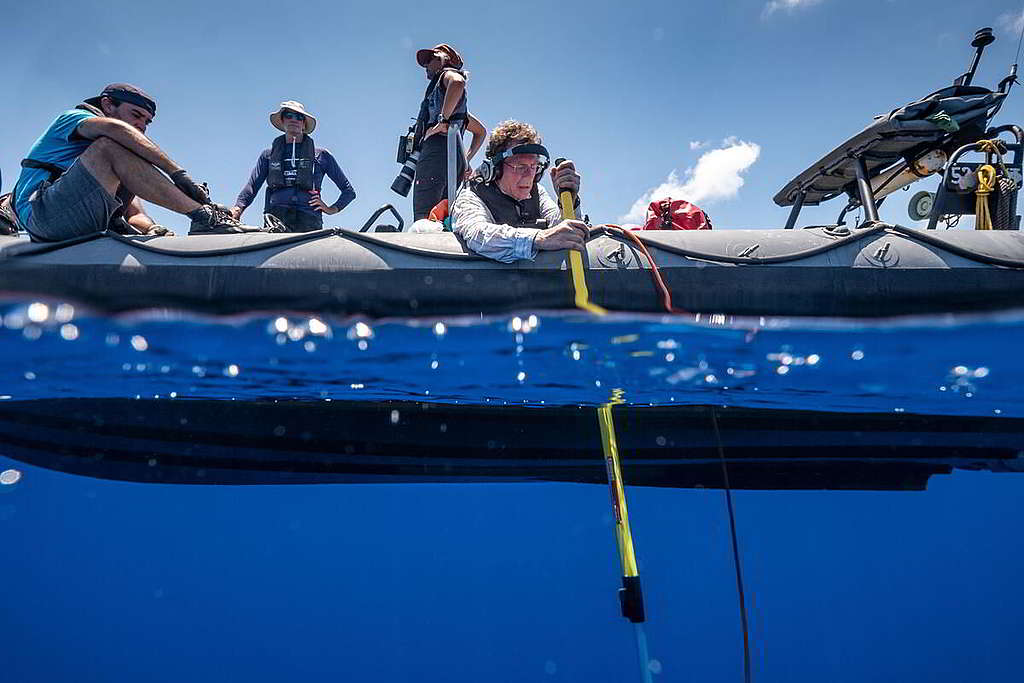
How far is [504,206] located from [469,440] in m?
1.91

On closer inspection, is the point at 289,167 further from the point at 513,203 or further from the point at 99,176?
the point at 513,203

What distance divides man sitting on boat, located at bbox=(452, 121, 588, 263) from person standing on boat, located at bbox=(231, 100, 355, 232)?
261 cm

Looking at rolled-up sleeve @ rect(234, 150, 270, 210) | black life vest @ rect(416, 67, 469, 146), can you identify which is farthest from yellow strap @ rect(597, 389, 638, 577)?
rolled-up sleeve @ rect(234, 150, 270, 210)

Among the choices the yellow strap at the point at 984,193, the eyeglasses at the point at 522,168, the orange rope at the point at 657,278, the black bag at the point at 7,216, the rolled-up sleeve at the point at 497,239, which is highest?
the black bag at the point at 7,216

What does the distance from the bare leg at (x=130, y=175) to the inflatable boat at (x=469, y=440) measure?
1580 millimetres

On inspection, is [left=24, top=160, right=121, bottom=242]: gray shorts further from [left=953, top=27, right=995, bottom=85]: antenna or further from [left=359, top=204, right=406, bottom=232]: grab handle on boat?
[left=953, top=27, right=995, bottom=85]: antenna

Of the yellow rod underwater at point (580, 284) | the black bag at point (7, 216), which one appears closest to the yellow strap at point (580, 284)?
the yellow rod underwater at point (580, 284)

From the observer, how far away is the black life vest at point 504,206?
3154 mm

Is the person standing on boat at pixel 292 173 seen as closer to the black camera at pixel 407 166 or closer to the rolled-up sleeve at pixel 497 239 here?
the black camera at pixel 407 166

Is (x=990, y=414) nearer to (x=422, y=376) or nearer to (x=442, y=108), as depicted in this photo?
(x=422, y=376)

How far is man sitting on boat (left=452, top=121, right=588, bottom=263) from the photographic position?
2.62 m

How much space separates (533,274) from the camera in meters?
2.61

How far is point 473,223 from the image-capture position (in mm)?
2734

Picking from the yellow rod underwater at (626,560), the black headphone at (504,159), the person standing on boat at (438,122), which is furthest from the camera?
the person standing on boat at (438,122)
